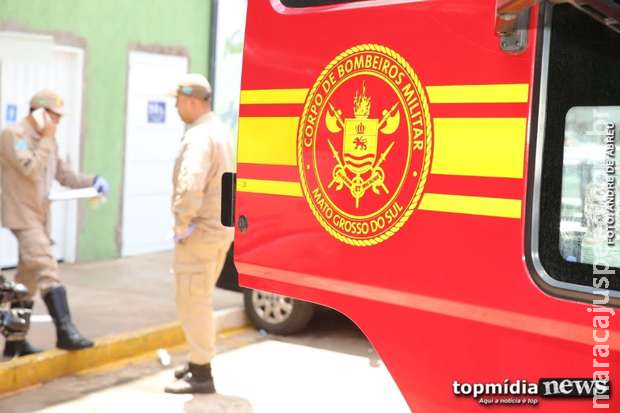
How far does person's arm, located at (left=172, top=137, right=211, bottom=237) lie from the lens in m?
6.12

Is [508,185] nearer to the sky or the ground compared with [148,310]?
nearer to the sky

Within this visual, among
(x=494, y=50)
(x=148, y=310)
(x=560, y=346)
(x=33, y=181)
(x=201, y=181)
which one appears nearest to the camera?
(x=560, y=346)

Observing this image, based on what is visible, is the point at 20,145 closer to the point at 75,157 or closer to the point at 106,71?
the point at 75,157

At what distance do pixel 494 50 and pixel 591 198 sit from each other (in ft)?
1.76

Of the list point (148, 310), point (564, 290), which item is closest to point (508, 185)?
point (564, 290)

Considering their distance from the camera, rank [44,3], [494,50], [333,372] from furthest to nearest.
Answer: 1. [44,3]
2. [333,372]
3. [494,50]

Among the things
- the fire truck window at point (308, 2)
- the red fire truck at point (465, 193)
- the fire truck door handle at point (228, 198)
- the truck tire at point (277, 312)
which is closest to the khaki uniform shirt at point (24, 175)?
the truck tire at point (277, 312)

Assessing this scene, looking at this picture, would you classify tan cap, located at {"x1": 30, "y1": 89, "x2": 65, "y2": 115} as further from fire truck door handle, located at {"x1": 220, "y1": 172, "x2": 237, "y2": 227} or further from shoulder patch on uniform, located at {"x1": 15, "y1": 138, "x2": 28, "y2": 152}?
fire truck door handle, located at {"x1": 220, "y1": 172, "x2": 237, "y2": 227}

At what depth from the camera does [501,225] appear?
9.82 feet

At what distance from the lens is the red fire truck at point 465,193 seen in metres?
2.89

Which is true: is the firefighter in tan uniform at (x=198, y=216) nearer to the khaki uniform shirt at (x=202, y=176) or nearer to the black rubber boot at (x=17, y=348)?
the khaki uniform shirt at (x=202, y=176)

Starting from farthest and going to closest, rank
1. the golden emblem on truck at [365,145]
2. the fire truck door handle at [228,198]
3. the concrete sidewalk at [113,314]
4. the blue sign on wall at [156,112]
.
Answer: the blue sign on wall at [156,112] → the concrete sidewalk at [113,314] → the fire truck door handle at [228,198] → the golden emblem on truck at [365,145]

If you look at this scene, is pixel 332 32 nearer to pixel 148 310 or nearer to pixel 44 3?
pixel 148 310

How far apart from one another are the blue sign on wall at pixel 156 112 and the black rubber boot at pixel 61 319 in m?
5.40
